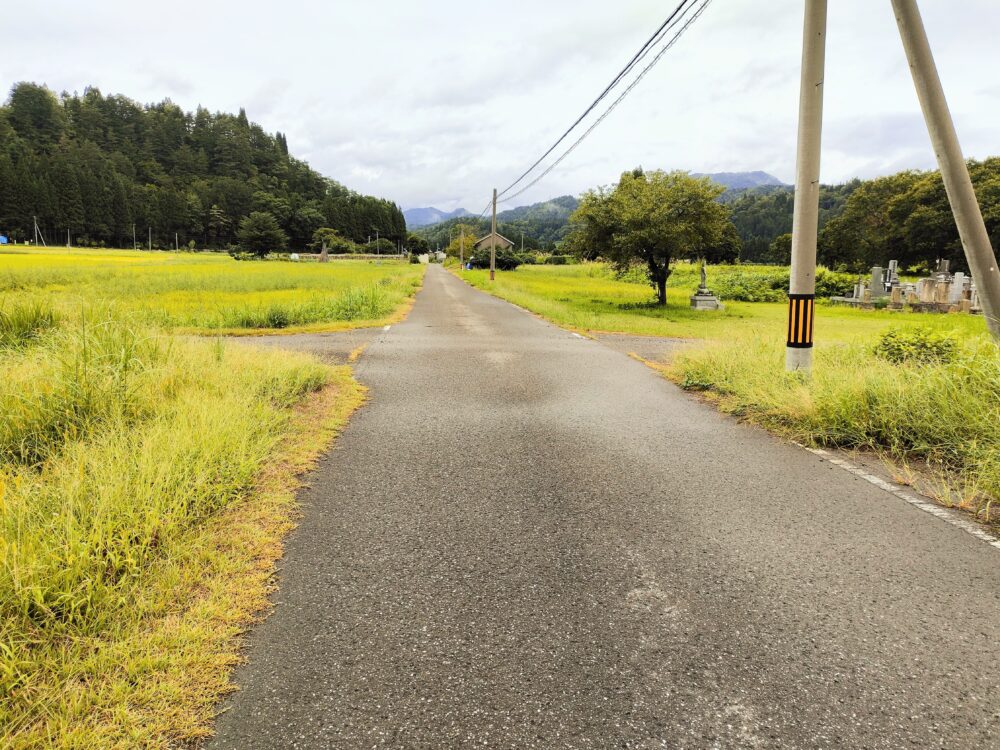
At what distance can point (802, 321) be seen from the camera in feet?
21.9

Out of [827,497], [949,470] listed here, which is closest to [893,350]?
[949,470]

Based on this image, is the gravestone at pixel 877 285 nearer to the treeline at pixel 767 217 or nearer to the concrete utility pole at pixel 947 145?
the concrete utility pole at pixel 947 145

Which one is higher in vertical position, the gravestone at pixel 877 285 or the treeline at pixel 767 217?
the treeline at pixel 767 217

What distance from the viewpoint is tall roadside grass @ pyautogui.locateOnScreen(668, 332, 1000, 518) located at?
433cm

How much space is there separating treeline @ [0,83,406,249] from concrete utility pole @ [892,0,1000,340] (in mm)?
93098

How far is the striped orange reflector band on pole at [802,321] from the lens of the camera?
667 cm

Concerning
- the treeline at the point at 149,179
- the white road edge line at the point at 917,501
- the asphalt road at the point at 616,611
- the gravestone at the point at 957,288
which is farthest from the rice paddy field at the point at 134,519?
the treeline at the point at 149,179

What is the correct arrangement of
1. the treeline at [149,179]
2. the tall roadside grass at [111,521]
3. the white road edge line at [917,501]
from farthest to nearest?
the treeline at [149,179]
the white road edge line at [917,501]
the tall roadside grass at [111,521]

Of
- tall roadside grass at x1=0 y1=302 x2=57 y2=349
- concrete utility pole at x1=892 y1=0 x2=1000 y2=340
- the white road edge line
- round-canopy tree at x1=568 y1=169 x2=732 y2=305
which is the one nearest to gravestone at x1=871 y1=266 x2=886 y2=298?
round-canopy tree at x1=568 y1=169 x2=732 y2=305

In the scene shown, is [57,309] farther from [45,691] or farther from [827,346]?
[827,346]

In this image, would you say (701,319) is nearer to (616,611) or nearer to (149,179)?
(616,611)

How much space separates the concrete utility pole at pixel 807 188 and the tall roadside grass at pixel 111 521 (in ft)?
19.4

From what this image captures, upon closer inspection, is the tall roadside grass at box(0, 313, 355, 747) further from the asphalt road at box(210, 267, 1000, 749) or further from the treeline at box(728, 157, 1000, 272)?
the treeline at box(728, 157, 1000, 272)

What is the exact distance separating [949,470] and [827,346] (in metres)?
4.40
